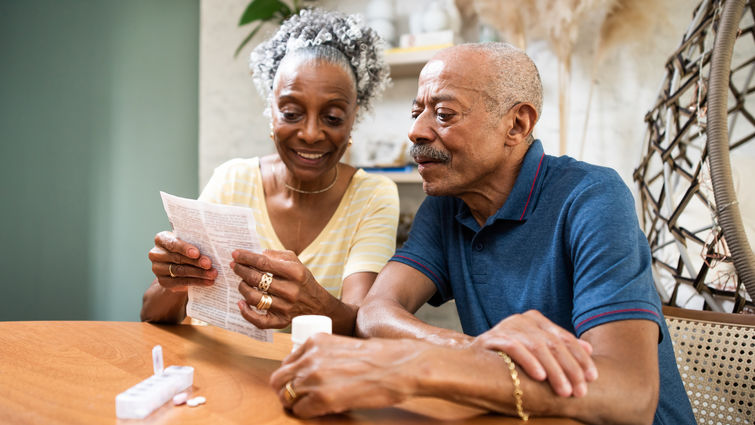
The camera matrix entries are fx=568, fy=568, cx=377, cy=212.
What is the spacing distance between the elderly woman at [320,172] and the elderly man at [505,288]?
0.34 metres

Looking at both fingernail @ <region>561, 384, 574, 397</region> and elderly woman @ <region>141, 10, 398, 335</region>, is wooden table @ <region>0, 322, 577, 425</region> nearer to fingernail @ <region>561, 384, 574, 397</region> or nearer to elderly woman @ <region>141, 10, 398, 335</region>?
fingernail @ <region>561, 384, 574, 397</region>

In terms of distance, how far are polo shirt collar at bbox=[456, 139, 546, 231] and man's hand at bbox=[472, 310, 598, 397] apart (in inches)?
16.3

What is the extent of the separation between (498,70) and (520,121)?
139mm

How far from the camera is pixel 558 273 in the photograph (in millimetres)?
1223

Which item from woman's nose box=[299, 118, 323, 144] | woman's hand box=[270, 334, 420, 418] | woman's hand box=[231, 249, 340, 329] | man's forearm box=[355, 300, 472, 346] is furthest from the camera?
woman's nose box=[299, 118, 323, 144]

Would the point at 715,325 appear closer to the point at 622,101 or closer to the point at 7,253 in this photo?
the point at 622,101

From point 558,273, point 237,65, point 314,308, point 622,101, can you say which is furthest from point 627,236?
point 237,65

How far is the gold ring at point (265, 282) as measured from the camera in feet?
3.97

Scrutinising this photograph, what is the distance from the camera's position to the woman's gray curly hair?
6.24ft

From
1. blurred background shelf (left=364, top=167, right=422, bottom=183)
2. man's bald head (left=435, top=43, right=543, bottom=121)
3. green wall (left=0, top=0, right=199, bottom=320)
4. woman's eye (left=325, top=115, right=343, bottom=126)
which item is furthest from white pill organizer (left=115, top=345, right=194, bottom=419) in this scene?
green wall (left=0, top=0, right=199, bottom=320)

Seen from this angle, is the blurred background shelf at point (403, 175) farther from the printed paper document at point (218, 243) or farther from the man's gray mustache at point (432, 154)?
the printed paper document at point (218, 243)

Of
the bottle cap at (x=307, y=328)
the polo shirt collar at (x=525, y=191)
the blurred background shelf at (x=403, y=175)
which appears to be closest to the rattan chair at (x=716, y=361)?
the polo shirt collar at (x=525, y=191)

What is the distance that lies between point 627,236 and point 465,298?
43cm

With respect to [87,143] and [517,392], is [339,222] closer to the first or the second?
[517,392]
